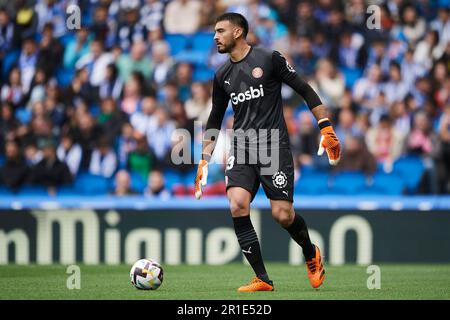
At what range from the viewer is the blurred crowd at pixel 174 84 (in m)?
15.8

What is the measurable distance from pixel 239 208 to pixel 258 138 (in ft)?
2.22

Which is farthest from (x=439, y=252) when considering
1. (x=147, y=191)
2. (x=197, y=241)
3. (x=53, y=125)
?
(x=53, y=125)

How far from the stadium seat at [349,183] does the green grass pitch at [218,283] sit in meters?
2.76

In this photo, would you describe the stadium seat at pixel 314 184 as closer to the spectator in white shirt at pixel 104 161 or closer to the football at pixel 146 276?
the spectator in white shirt at pixel 104 161

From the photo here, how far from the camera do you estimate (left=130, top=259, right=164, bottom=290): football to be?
909 centimetres

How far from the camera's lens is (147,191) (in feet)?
50.7

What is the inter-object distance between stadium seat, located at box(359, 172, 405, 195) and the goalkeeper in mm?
6567

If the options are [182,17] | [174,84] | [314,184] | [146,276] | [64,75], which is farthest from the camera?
[182,17]

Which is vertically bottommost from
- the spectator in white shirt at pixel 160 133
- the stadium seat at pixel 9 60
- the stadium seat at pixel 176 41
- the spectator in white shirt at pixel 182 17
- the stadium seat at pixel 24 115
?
the spectator in white shirt at pixel 160 133

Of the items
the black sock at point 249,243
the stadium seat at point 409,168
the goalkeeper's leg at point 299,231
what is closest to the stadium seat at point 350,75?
the stadium seat at point 409,168

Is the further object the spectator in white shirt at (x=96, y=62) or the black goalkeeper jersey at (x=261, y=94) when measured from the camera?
the spectator in white shirt at (x=96, y=62)

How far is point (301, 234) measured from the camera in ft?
29.4

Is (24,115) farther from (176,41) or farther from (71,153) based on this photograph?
(176,41)

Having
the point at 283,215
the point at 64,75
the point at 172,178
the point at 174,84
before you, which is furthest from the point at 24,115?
the point at 283,215
